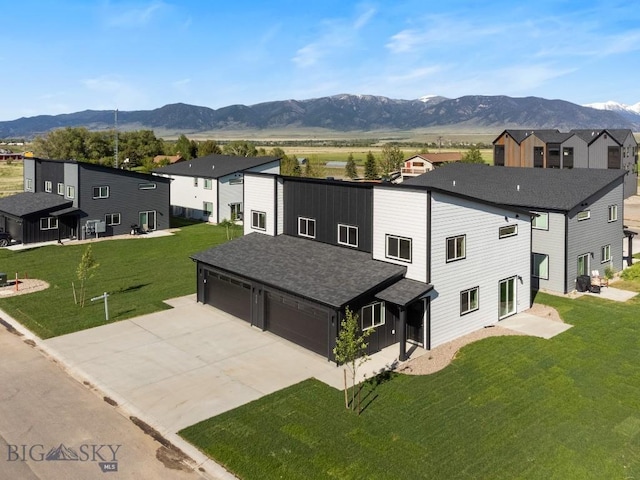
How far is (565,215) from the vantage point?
1129 inches

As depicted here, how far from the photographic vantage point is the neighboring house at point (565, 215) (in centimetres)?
2925

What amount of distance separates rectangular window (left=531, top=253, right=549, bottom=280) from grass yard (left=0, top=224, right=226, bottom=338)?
19716mm

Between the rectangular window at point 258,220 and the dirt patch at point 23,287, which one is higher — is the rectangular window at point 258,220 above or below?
above

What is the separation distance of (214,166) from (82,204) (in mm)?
15765

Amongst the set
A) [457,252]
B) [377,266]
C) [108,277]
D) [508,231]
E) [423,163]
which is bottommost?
[108,277]

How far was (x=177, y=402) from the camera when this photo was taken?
54.5 feet

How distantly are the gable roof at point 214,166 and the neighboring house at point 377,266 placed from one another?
2848cm

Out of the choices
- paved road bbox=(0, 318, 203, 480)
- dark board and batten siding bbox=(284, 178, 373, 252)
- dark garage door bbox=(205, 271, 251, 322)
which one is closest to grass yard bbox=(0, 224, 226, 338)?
dark garage door bbox=(205, 271, 251, 322)

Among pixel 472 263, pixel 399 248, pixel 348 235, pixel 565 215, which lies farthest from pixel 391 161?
pixel 399 248

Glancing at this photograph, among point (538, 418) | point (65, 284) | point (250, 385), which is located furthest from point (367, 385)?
point (65, 284)

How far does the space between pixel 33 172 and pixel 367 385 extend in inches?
1868

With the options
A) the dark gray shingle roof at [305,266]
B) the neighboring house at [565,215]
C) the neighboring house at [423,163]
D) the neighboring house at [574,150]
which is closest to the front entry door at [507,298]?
the neighboring house at [565,215]

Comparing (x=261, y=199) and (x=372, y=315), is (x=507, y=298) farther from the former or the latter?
(x=261, y=199)

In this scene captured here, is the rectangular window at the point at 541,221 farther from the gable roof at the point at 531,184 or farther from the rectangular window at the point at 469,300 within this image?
the rectangular window at the point at 469,300
